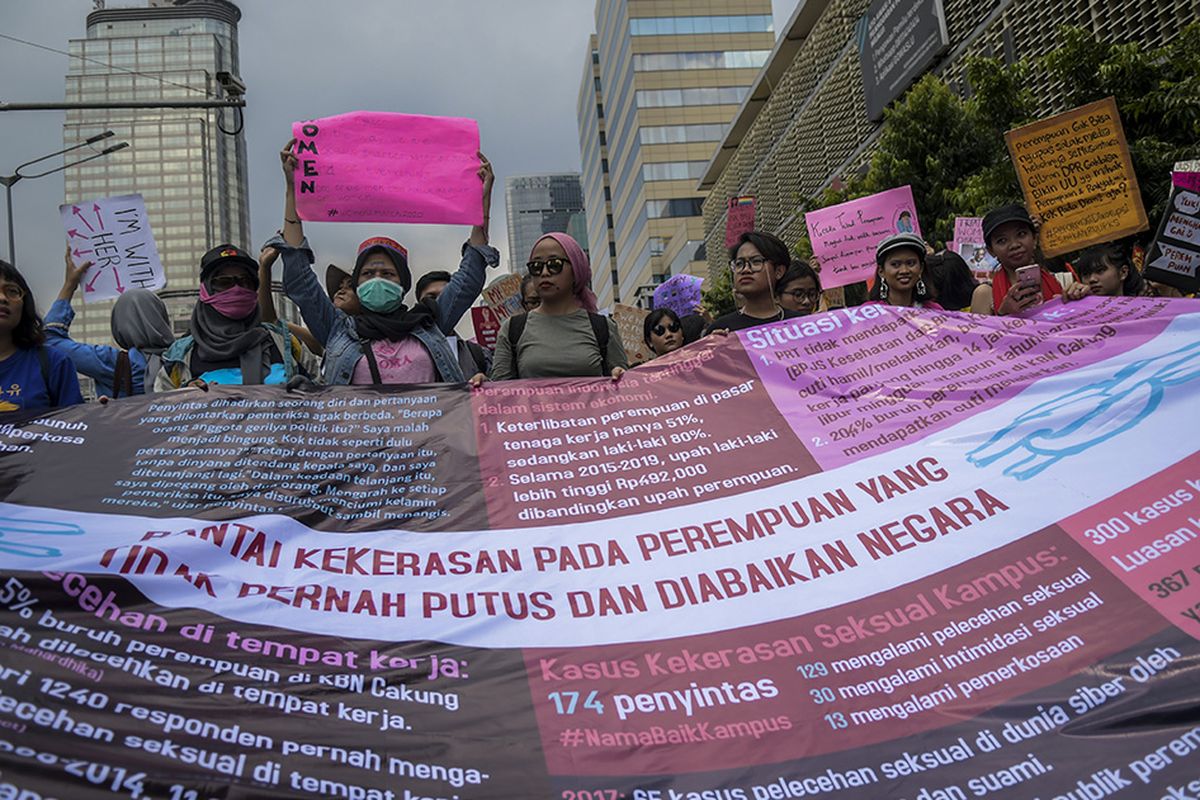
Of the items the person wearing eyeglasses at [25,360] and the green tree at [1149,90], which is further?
the green tree at [1149,90]

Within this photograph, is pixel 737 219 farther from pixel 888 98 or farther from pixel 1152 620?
pixel 888 98

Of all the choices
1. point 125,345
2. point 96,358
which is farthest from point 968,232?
point 96,358

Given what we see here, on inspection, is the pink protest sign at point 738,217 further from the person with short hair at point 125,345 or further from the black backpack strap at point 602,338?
the person with short hair at point 125,345

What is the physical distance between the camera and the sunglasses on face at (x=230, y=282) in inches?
155

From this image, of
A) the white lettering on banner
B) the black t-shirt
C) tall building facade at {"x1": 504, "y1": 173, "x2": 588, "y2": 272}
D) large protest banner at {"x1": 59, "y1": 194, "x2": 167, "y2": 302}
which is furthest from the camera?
tall building facade at {"x1": 504, "y1": 173, "x2": 588, "y2": 272}

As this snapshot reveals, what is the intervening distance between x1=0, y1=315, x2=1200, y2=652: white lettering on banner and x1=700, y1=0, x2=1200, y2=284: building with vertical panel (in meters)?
10.9

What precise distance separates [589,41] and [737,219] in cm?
7296

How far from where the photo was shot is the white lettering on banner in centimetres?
234

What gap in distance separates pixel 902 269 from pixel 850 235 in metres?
3.39

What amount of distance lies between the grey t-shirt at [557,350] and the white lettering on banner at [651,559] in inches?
44.0

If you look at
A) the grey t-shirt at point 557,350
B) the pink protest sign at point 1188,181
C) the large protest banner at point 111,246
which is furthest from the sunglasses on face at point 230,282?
the pink protest sign at point 1188,181

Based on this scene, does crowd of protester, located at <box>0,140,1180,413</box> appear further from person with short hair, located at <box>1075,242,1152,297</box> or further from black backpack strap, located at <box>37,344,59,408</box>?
person with short hair, located at <box>1075,242,1152,297</box>

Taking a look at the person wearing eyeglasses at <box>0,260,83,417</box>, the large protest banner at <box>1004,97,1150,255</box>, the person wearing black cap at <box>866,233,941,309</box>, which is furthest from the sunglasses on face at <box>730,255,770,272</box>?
the person wearing eyeglasses at <box>0,260,83,417</box>

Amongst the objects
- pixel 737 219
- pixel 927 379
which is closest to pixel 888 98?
pixel 737 219
